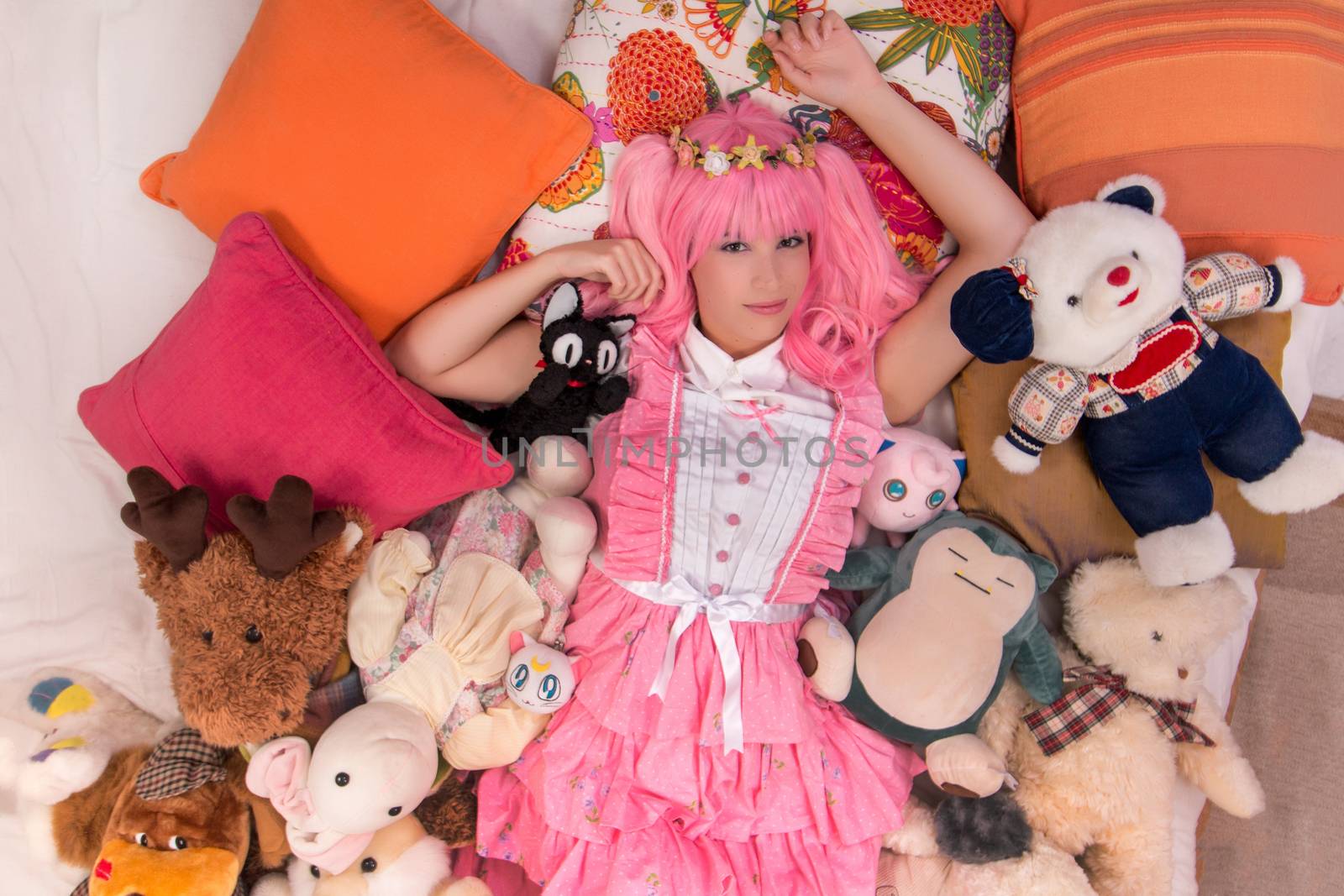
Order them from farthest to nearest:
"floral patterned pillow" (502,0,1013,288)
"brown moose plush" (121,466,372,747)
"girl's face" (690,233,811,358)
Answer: "floral patterned pillow" (502,0,1013,288)
"girl's face" (690,233,811,358)
"brown moose plush" (121,466,372,747)

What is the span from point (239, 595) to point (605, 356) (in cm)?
64

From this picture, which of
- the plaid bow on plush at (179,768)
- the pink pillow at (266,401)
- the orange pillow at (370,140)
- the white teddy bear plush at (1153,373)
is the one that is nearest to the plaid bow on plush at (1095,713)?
the white teddy bear plush at (1153,373)

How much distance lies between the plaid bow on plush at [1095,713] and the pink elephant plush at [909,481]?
0.36m

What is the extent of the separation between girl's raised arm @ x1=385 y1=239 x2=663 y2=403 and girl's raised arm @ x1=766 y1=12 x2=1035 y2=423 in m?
0.40

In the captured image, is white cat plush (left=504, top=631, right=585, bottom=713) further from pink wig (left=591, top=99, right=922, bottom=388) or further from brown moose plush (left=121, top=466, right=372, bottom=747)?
pink wig (left=591, top=99, right=922, bottom=388)

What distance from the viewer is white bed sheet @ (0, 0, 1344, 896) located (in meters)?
1.36

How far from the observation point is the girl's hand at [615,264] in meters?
1.33

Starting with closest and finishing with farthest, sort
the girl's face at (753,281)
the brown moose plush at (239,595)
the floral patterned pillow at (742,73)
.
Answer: the brown moose plush at (239,595)
the girl's face at (753,281)
the floral patterned pillow at (742,73)

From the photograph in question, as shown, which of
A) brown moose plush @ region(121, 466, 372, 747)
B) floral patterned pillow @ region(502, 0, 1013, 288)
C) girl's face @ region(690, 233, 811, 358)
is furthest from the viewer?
floral patterned pillow @ region(502, 0, 1013, 288)

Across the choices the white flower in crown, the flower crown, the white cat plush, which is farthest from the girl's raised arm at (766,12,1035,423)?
the white cat plush

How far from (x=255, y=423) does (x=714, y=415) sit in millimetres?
699

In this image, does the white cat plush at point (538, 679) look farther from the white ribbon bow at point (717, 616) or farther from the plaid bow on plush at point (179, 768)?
the plaid bow on plush at point (179, 768)

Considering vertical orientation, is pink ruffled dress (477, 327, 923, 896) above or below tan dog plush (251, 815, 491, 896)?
above

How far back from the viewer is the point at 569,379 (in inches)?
52.6
